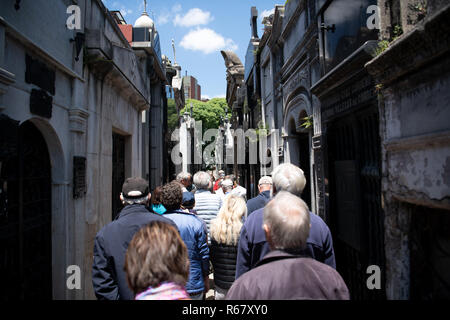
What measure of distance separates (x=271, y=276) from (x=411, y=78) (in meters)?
2.43

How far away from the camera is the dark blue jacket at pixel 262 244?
224 centimetres

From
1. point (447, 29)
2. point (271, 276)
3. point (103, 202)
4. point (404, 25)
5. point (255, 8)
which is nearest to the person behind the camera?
point (271, 276)

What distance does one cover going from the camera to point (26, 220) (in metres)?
3.44

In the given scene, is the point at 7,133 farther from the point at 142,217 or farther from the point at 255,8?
the point at 255,8

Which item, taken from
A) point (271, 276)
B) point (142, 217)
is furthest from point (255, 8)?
point (271, 276)

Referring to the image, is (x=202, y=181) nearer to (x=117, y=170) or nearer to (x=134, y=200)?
(x=134, y=200)

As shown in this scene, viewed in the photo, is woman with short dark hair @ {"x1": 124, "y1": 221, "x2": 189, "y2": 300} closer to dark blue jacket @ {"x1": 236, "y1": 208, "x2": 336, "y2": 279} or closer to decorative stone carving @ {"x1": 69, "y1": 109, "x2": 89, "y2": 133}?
dark blue jacket @ {"x1": 236, "y1": 208, "x2": 336, "y2": 279}

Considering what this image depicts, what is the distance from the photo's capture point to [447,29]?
214 centimetres

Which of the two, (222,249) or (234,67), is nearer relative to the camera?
(222,249)

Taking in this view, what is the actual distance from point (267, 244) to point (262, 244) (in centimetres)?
5

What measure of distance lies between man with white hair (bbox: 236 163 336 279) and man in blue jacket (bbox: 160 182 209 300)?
0.67m

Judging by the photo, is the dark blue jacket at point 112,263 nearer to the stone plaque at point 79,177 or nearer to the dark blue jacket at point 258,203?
the dark blue jacket at point 258,203

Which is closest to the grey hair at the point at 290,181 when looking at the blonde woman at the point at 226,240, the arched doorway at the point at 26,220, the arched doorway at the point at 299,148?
the blonde woman at the point at 226,240

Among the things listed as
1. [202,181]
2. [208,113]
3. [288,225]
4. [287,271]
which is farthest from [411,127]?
[208,113]
